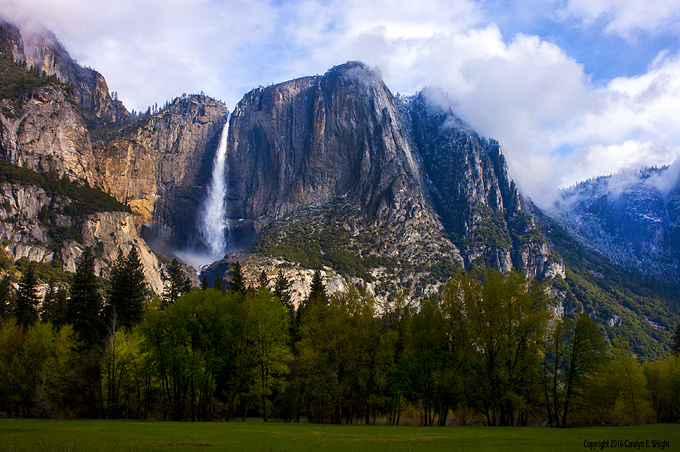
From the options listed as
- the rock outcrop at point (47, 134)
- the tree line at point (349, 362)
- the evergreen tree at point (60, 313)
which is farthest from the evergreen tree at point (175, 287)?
the rock outcrop at point (47, 134)

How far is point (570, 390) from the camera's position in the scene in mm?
38094

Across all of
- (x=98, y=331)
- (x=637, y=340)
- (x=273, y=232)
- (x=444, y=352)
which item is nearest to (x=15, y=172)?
(x=273, y=232)

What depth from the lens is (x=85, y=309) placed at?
172 ft

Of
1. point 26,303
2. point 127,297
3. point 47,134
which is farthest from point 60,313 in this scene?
point 47,134

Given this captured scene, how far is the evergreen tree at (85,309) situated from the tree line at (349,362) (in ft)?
8.98

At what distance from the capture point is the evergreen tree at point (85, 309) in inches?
2020

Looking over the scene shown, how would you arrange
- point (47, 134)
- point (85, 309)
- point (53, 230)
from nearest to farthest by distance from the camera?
point (85, 309) < point (53, 230) < point (47, 134)

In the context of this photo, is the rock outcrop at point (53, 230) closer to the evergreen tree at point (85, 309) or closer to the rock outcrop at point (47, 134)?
the rock outcrop at point (47, 134)

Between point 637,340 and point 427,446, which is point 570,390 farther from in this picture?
point 637,340

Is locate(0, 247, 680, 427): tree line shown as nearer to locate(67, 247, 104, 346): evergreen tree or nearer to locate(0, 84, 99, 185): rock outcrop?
locate(67, 247, 104, 346): evergreen tree

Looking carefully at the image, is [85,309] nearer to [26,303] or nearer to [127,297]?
[127,297]

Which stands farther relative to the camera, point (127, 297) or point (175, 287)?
point (175, 287)

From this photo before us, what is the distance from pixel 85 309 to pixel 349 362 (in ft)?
110

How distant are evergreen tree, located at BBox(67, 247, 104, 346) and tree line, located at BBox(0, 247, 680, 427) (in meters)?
2.74
